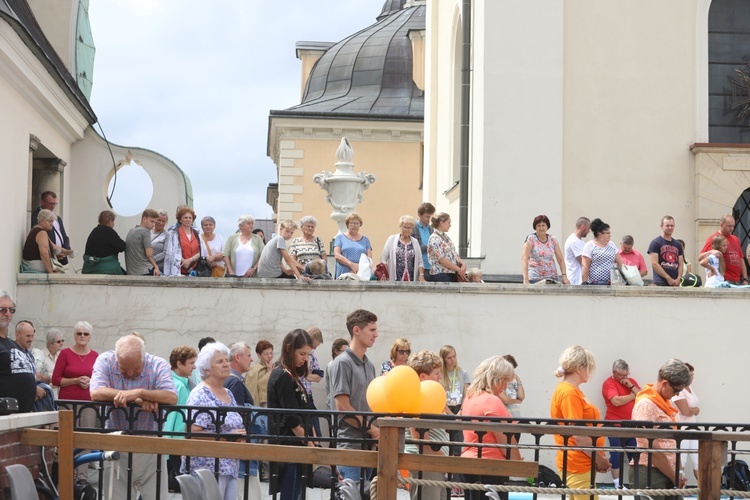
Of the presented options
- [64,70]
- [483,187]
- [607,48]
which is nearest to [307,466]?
[483,187]

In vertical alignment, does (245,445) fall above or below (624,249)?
below

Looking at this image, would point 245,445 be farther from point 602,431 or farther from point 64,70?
point 64,70

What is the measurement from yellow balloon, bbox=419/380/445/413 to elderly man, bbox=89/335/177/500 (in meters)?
2.05

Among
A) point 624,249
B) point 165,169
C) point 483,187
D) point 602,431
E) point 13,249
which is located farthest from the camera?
point 165,169

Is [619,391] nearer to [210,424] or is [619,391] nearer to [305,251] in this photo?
[305,251]

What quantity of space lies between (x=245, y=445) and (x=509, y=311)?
28.5ft

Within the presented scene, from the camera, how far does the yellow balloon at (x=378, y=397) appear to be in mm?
10062

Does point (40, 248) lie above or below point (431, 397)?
above

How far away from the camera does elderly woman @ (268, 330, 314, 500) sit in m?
9.67

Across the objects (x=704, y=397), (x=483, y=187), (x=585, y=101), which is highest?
(x=585, y=101)

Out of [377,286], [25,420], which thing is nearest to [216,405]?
[25,420]

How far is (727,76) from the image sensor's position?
21.4 metres

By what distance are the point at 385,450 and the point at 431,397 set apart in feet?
7.09

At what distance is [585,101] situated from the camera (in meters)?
21.0
